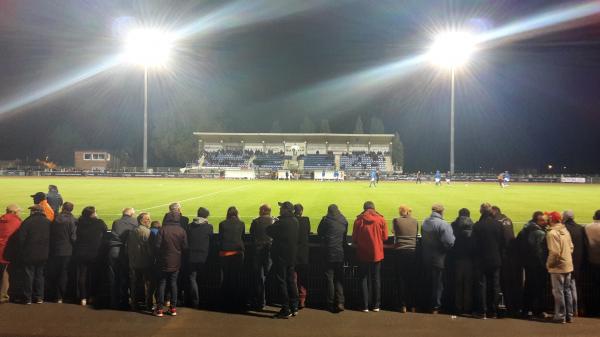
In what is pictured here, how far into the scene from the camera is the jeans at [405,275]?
810 centimetres

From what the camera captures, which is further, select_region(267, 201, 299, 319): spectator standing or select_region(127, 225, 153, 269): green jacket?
select_region(127, 225, 153, 269): green jacket

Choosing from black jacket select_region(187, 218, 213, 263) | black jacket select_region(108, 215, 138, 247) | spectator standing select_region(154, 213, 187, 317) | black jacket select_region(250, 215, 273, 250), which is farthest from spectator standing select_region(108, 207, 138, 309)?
black jacket select_region(250, 215, 273, 250)

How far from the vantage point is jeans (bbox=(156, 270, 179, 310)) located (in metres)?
7.70

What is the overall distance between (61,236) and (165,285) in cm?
218

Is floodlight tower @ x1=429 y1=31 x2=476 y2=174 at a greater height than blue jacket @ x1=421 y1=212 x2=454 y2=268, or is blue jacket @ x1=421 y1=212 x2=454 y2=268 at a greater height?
floodlight tower @ x1=429 y1=31 x2=476 y2=174

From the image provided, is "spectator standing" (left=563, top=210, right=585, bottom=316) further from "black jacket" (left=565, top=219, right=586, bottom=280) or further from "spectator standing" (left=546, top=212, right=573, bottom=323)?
"spectator standing" (left=546, top=212, right=573, bottom=323)

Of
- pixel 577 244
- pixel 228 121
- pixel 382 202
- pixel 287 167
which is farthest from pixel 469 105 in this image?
pixel 577 244

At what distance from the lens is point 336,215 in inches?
319

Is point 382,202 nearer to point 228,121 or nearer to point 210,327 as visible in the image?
point 210,327

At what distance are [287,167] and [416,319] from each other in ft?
216

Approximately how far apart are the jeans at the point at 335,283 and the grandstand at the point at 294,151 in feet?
215

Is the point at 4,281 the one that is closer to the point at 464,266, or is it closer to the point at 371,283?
the point at 371,283

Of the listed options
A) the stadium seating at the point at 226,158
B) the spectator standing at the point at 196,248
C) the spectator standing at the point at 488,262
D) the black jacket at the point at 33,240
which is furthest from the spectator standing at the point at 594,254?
the stadium seating at the point at 226,158

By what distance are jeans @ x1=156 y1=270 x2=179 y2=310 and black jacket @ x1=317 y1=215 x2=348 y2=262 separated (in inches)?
104
